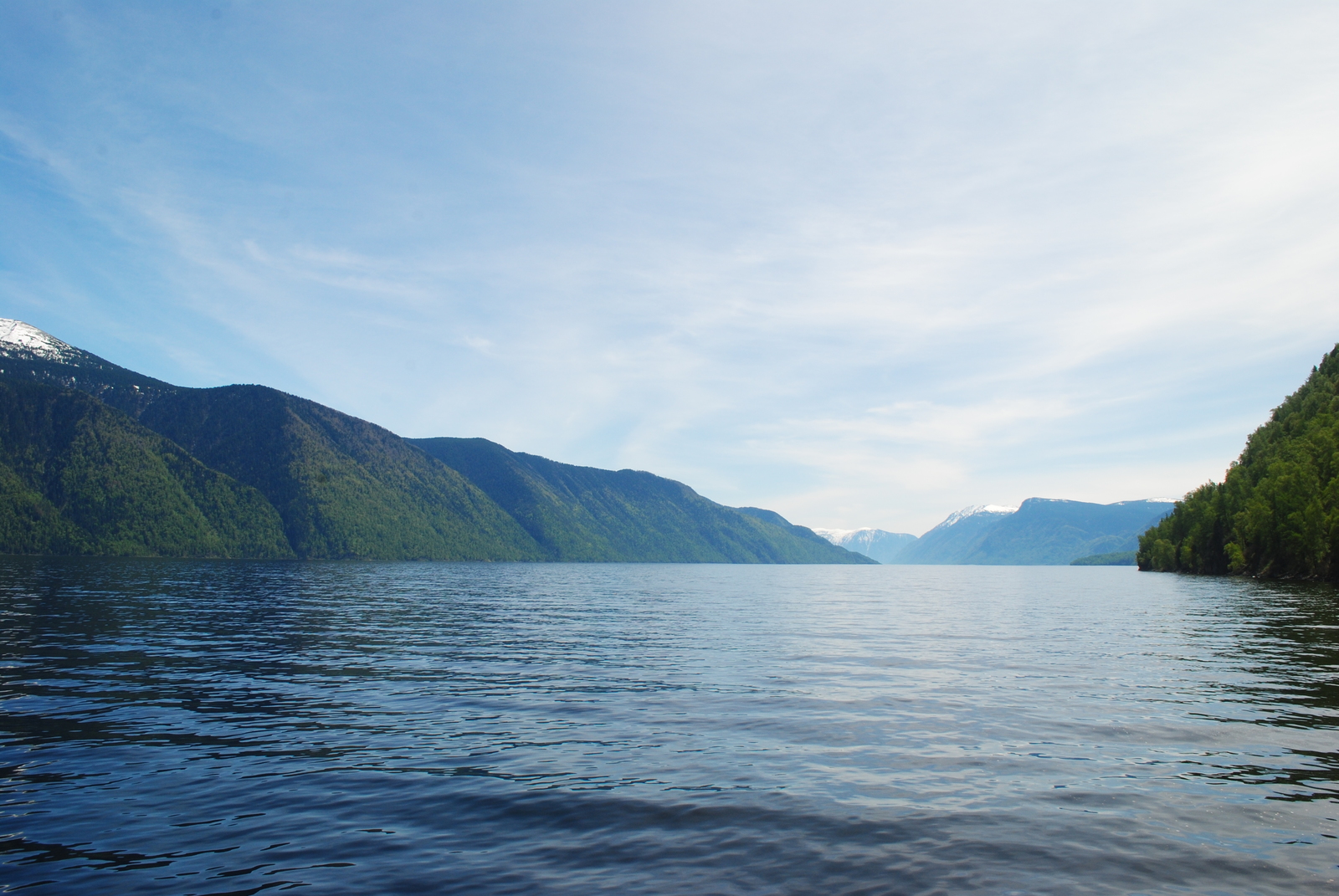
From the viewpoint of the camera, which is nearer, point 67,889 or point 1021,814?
point 67,889

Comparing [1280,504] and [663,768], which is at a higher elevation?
[1280,504]

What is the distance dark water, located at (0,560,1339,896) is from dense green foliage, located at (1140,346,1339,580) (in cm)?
7599

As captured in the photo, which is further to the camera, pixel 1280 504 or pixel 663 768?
pixel 1280 504

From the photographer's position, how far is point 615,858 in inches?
492

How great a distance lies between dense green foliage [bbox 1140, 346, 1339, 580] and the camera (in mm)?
99188

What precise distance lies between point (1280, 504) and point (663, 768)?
128 meters

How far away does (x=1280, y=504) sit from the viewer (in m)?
108

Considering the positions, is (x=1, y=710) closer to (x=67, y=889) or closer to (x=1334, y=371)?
(x=67, y=889)

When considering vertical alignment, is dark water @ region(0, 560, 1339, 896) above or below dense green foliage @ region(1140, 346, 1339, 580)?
below

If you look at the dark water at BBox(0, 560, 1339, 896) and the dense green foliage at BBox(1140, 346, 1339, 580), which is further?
the dense green foliage at BBox(1140, 346, 1339, 580)

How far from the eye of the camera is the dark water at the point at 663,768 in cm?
1205

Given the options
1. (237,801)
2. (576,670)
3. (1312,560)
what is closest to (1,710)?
(237,801)

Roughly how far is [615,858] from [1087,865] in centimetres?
804

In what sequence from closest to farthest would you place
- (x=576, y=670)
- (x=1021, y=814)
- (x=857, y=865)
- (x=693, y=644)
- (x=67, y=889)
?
(x=67, y=889)
(x=857, y=865)
(x=1021, y=814)
(x=576, y=670)
(x=693, y=644)
